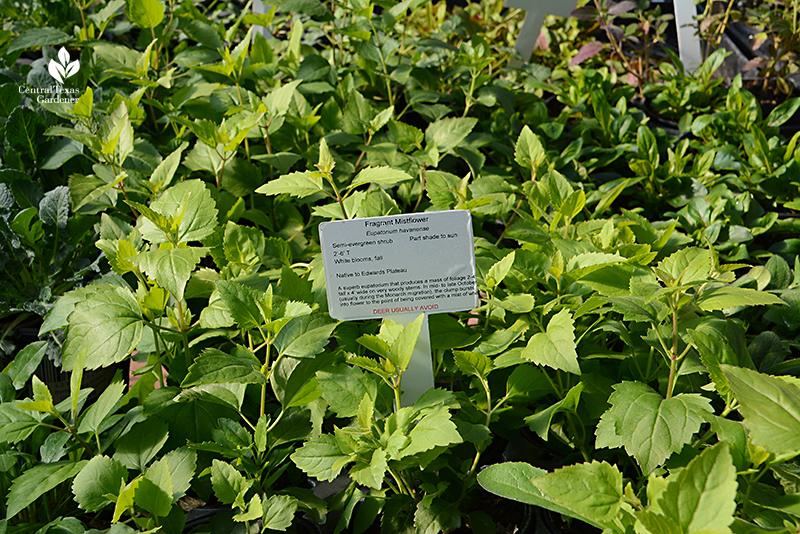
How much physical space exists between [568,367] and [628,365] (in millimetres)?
262

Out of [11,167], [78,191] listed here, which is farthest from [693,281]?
[11,167]

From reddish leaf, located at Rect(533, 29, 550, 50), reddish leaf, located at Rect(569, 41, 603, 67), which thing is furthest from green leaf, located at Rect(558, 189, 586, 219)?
reddish leaf, located at Rect(533, 29, 550, 50)

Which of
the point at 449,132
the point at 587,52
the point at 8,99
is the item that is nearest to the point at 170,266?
the point at 449,132

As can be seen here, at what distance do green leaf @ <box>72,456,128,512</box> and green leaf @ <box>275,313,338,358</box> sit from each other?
30cm

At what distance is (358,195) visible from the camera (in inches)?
47.8

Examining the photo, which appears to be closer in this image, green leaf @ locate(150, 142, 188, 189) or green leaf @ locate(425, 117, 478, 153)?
green leaf @ locate(150, 142, 188, 189)

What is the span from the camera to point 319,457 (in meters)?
0.87

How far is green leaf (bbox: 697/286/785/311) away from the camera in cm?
84

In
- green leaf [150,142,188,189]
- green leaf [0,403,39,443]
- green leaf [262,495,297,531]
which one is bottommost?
green leaf [262,495,297,531]

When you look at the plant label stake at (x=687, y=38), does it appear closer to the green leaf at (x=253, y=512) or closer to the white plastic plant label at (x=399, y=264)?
the white plastic plant label at (x=399, y=264)

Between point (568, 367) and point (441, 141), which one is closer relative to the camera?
point (568, 367)

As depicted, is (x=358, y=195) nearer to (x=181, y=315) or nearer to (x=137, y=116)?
(x=181, y=315)

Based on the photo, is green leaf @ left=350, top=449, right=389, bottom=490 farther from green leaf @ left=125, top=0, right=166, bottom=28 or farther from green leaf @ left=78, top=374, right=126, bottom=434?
green leaf @ left=125, top=0, right=166, bottom=28

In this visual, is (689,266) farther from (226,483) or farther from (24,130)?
(24,130)
